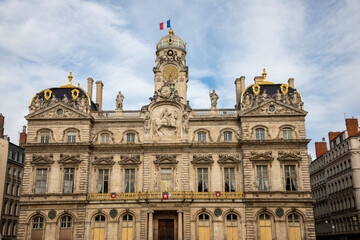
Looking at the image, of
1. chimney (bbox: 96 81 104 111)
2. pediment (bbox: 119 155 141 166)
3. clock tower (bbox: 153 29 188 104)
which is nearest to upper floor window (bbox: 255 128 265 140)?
clock tower (bbox: 153 29 188 104)

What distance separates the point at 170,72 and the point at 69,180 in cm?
1920

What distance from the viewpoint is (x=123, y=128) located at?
168ft

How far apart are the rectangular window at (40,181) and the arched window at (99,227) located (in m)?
7.46

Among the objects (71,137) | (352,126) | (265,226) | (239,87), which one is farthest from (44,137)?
(352,126)

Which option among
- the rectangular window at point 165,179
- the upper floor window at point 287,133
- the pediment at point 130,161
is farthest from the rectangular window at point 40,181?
the upper floor window at point 287,133

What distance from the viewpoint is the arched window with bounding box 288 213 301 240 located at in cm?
4603

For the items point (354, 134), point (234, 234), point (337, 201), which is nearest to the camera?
point (234, 234)

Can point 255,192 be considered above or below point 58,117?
below

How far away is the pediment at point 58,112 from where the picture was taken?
5059cm

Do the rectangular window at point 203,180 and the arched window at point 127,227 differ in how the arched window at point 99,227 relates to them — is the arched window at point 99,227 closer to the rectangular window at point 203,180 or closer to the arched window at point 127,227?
the arched window at point 127,227

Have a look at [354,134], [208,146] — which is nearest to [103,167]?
[208,146]

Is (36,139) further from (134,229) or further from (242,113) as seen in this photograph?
(242,113)

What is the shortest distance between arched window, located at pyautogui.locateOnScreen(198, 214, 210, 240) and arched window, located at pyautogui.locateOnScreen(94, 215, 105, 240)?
37.8 feet

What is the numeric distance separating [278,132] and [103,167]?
22084mm
